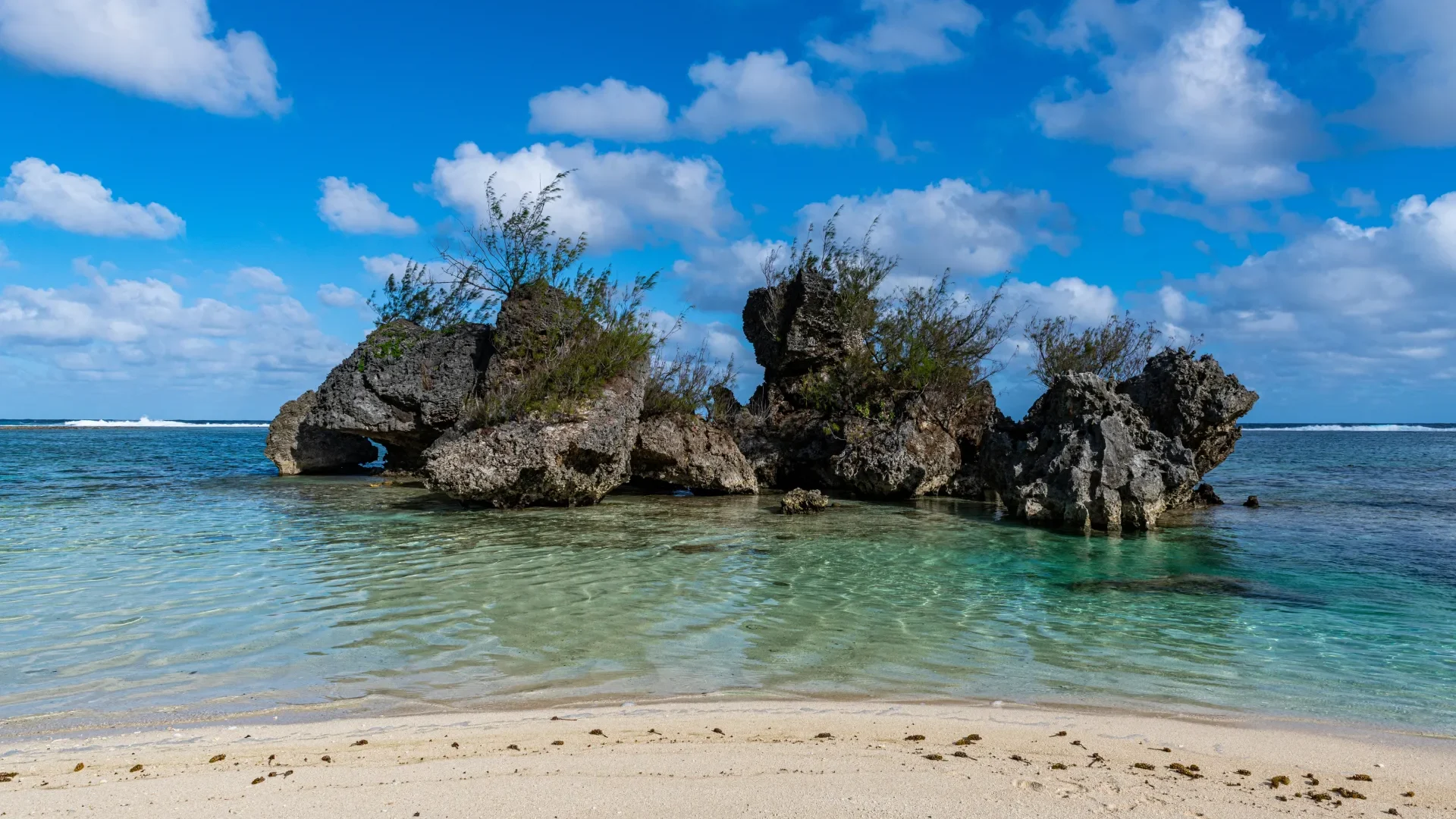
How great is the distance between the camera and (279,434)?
27250 mm

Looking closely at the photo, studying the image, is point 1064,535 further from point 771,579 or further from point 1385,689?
point 1385,689

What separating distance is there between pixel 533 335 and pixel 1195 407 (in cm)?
1594

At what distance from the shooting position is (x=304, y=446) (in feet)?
89.7

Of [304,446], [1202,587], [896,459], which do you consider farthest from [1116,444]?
[304,446]

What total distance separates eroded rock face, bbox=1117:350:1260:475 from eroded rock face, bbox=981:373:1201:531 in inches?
84.7

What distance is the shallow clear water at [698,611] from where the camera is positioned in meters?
6.21

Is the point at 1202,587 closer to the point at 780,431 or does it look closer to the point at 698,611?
the point at 698,611

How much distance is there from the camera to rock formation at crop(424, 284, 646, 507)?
17.0 metres

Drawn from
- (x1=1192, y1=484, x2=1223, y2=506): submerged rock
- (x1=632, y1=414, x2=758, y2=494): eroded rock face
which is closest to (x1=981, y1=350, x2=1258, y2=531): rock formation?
(x1=1192, y1=484, x2=1223, y2=506): submerged rock

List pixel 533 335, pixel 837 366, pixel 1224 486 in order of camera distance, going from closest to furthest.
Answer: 1. pixel 533 335
2. pixel 837 366
3. pixel 1224 486

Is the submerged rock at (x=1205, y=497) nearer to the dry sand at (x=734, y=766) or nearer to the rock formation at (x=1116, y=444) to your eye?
the rock formation at (x=1116, y=444)

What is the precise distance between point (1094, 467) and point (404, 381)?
17.7 m

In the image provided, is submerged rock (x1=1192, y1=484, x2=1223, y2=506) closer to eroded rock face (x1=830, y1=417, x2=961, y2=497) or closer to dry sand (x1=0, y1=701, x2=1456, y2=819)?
eroded rock face (x1=830, y1=417, x2=961, y2=497)

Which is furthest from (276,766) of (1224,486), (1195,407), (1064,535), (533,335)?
(1224,486)
